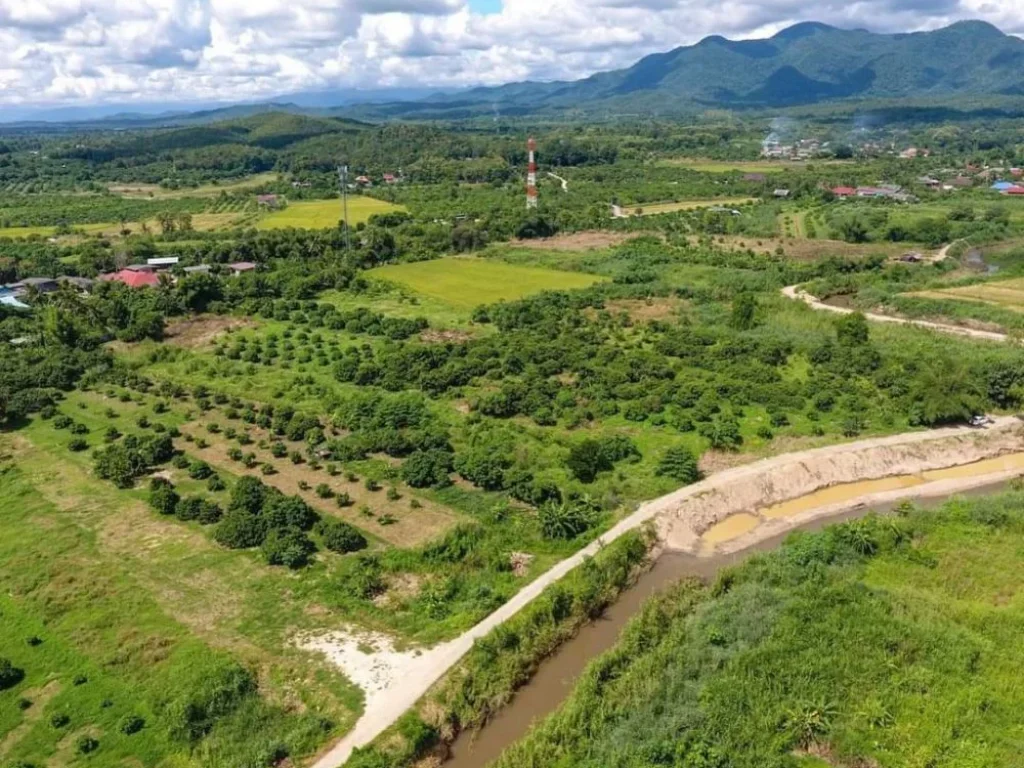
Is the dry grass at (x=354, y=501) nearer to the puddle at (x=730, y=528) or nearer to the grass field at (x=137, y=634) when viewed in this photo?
the grass field at (x=137, y=634)

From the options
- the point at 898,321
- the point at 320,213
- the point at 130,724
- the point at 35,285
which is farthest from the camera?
the point at 320,213

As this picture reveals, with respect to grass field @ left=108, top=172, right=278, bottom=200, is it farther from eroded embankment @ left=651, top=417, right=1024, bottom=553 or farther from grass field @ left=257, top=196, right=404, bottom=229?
eroded embankment @ left=651, top=417, right=1024, bottom=553

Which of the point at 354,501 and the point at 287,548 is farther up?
the point at 287,548

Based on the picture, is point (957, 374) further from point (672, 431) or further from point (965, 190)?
point (965, 190)

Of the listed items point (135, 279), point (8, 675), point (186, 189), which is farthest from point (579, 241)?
point (186, 189)

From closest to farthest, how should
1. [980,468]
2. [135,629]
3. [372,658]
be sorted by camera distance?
[372,658]
[135,629]
[980,468]

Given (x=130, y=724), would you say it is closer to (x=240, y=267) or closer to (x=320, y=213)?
(x=240, y=267)

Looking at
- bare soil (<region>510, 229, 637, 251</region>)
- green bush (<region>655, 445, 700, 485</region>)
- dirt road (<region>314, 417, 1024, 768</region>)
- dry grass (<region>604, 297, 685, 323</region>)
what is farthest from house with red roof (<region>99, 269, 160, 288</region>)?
dirt road (<region>314, 417, 1024, 768</region>)

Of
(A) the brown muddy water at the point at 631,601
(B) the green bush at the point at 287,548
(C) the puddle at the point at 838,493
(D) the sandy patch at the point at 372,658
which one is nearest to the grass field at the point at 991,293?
(A) the brown muddy water at the point at 631,601

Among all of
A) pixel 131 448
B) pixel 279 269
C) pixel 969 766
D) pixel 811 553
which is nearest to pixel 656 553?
pixel 811 553
